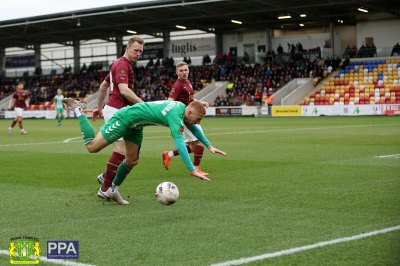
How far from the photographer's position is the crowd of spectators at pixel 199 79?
54812 mm

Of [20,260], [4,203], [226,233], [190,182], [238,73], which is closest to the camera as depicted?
[20,260]

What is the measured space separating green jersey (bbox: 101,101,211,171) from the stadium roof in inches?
1623

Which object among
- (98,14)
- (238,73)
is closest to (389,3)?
(238,73)

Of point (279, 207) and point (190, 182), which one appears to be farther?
point (190, 182)

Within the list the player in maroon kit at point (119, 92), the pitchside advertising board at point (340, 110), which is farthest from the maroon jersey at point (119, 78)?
the pitchside advertising board at point (340, 110)

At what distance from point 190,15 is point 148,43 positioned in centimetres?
1247

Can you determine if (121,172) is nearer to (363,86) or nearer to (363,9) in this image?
(363,86)

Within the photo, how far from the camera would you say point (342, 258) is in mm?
5797

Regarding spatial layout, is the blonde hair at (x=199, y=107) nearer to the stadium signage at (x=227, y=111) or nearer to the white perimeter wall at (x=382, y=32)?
the stadium signage at (x=227, y=111)

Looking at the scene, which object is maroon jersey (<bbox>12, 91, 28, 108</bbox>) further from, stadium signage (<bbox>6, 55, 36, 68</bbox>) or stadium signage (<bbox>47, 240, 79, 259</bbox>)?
stadium signage (<bbox>6, 55, 36, 68</bbox>)

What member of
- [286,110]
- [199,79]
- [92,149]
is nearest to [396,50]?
[286,110]

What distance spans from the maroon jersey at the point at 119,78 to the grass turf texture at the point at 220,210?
1.48 m

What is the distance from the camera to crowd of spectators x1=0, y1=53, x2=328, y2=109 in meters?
54.8

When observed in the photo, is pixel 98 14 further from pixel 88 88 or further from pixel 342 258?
pixel 342 258
